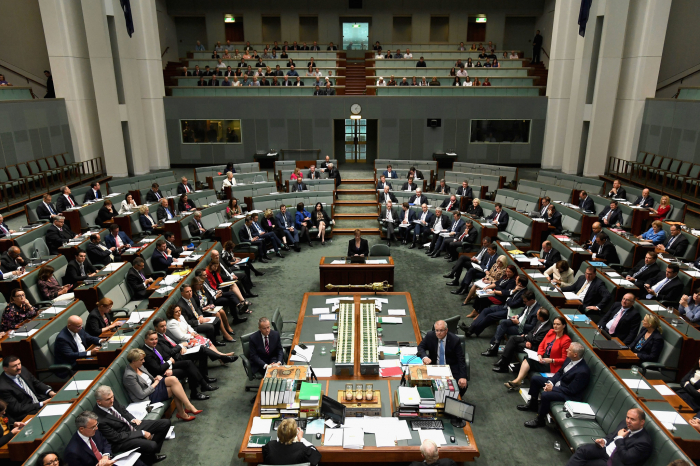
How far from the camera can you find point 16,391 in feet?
17.0

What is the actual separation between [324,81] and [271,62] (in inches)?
122

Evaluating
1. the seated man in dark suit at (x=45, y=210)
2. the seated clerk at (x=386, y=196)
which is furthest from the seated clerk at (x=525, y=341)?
the seated man in dark suit at (x=45, y=210)

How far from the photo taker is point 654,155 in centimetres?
1536

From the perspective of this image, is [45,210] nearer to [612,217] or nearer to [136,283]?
[136,283]

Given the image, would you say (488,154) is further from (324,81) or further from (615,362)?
(615,362)

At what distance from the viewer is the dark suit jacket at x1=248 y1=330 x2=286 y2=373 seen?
6324 mm

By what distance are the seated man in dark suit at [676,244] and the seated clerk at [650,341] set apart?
11.8 ft

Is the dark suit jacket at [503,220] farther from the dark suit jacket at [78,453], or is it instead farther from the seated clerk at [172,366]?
the dark suit jacket at [78,453]

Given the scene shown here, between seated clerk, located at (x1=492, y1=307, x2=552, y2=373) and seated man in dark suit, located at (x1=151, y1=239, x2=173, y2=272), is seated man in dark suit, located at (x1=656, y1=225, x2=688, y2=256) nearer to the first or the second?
seated clerk, located at (x1=492, y1=307, x2=552, y2=373)

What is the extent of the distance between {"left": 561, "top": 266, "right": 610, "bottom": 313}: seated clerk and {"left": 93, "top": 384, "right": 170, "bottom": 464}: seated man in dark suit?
6230 millimetres

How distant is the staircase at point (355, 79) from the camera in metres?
20.9

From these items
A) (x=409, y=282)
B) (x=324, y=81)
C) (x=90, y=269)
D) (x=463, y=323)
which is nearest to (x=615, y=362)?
(x=463, y=323)

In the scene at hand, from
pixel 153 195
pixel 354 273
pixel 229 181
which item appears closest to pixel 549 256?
pixel 354 273

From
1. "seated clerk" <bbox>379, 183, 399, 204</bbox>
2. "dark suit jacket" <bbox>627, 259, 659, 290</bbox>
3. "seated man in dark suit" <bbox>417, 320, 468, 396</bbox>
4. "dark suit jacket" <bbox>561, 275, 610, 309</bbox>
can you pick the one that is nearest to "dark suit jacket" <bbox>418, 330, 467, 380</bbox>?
"seated man in dark suit" <bbox>417, 320, 468, 396</bbox>
